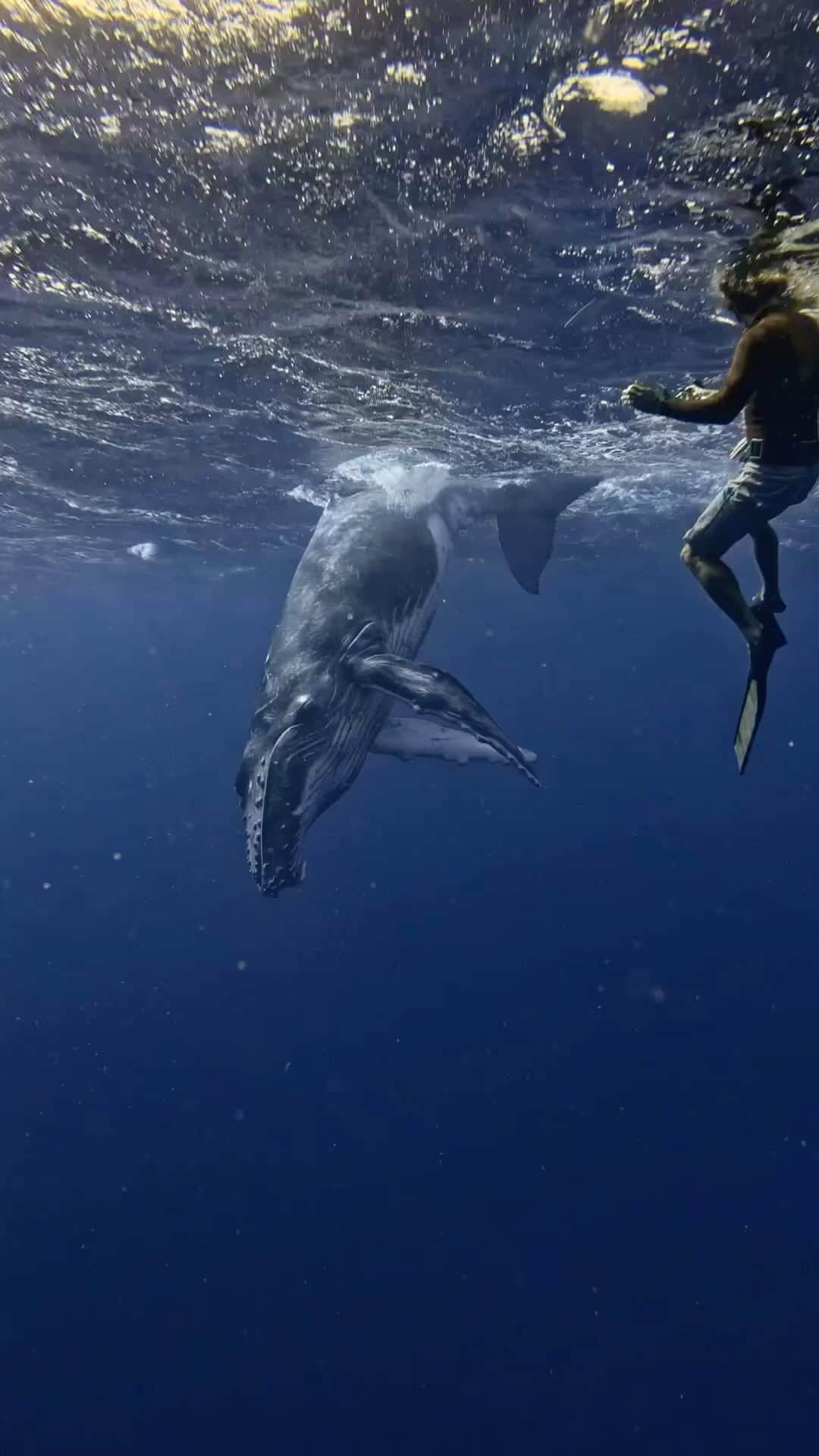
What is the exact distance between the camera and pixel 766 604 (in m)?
5.77

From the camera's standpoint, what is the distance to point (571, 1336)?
16.6 meters

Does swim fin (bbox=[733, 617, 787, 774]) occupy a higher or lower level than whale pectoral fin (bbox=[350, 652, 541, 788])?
higher

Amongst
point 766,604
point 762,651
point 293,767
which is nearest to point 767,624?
point 766,604

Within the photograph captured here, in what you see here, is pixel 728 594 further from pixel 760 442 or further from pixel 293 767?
pixel 293 767

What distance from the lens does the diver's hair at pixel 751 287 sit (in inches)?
355

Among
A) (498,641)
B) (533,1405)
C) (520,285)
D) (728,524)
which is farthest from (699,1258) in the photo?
(498,641)

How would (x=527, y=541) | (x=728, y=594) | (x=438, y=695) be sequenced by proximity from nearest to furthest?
(x=728, y=594) < (x=438, y=695) < (x=527, y=541)

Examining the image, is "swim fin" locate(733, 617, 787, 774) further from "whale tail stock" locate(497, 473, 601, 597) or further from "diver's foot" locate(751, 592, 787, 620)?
"whale tail stock" locate(497, 473, 601, 597)

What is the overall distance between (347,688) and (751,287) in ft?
23.1

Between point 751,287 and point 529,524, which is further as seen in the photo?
point 529,524

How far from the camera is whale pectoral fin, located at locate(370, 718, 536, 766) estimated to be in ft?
34.9

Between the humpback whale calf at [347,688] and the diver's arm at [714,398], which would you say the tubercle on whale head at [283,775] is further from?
the diver's arm at [714,398]

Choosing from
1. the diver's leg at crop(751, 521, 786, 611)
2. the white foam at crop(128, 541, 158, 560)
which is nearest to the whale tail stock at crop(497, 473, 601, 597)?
the diver's leg at crop(751, 521, 786, 611)

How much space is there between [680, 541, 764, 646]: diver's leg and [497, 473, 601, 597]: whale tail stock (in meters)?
11.3
